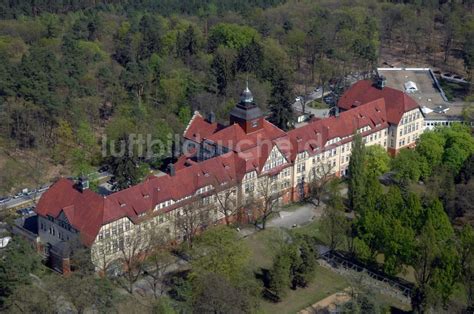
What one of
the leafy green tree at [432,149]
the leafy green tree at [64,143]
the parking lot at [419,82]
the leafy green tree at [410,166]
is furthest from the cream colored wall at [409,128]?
the leafy green tree at [64,143]

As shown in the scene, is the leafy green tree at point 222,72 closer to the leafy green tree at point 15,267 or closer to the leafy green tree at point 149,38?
the leafy green tree at point 149,38

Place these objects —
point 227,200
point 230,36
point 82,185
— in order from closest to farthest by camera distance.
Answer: point 82,185
point 227,200
point 230,36

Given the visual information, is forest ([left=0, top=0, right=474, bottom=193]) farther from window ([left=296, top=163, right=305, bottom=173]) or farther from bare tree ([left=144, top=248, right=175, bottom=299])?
window ([left=296, top=163, right=305, bottom=173])

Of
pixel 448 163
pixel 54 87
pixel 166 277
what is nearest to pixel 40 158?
pixel 54 87

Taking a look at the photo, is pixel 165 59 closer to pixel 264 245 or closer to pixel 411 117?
pixel 411 117

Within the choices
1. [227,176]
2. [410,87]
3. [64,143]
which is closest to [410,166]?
[227,176]

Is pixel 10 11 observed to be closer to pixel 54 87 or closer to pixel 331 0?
pixel 54 87
